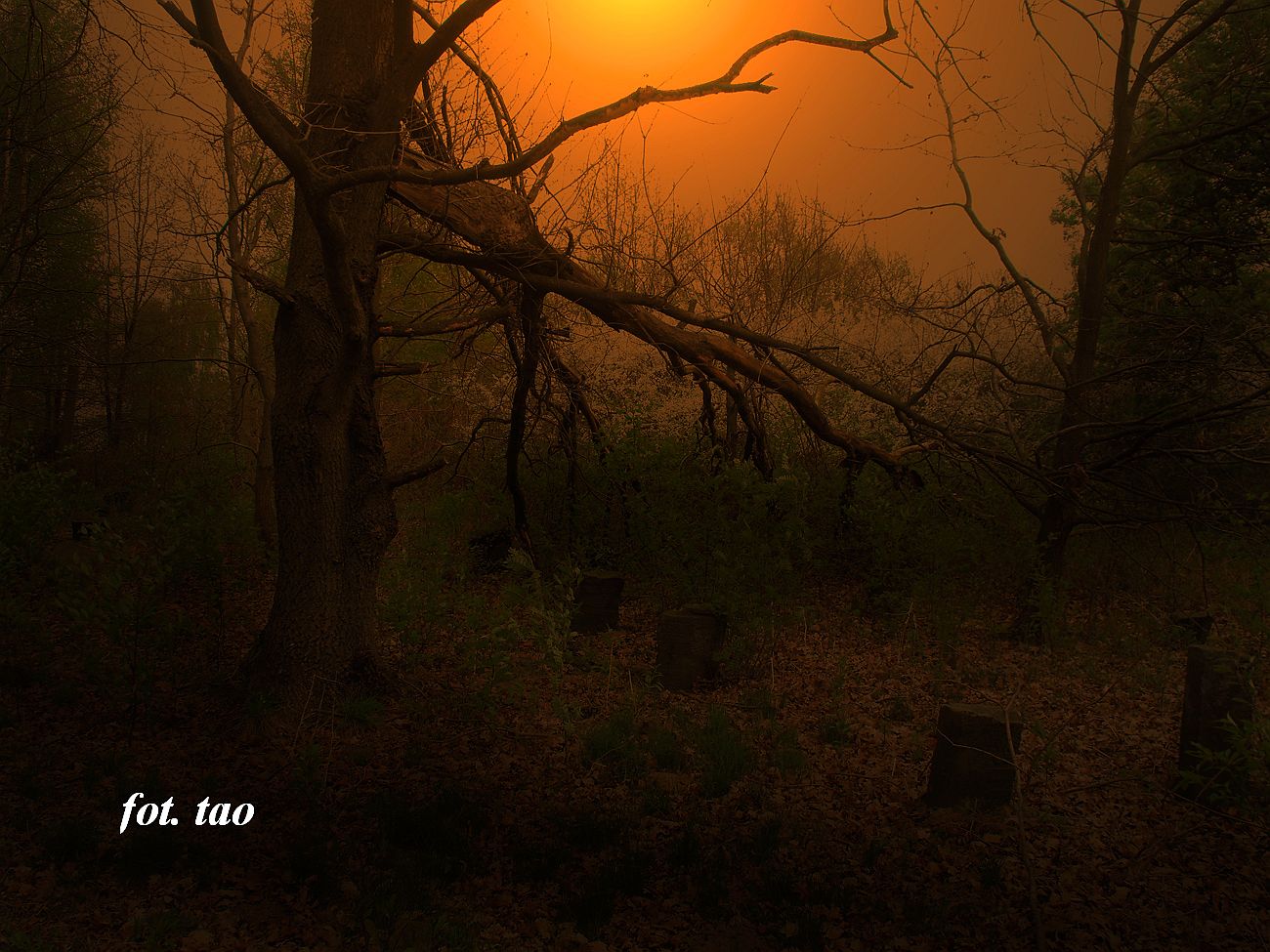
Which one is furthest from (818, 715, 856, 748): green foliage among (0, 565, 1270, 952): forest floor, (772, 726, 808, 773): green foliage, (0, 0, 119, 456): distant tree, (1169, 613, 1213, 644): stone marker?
(0, 0, 119, 456): distant tree

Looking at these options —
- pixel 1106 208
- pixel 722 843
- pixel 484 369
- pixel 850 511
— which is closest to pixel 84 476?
pixel 484 369

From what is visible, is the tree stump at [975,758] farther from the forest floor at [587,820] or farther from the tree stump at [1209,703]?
the tree stump at [1209,703]

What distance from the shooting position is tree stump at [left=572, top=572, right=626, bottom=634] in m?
6.52

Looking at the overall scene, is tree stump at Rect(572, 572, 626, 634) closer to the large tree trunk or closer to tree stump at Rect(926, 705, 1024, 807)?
the large tree trunk

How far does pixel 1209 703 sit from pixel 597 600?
406 centimetres

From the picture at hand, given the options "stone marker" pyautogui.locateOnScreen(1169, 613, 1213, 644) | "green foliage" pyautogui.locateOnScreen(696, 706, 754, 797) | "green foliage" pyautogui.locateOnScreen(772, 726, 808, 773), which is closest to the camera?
"green foliage" pyautogui.locateOnScreen(696, 706, 754, 797)

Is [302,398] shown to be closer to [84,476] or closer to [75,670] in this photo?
[75,670]

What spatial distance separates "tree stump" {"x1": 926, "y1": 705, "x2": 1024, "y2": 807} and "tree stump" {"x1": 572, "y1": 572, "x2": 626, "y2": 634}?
10.2 feet

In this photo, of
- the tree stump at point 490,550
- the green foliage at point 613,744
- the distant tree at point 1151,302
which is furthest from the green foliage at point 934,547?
the tree stump at point 490,550

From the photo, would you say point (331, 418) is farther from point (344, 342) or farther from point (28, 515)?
point (28, 515)

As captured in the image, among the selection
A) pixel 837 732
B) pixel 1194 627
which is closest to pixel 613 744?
pixel 837 732

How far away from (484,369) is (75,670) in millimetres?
7706

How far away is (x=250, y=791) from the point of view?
3.95 m

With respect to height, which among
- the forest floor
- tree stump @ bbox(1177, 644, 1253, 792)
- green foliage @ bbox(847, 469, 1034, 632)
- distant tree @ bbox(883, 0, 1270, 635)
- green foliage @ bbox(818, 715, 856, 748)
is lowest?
the forest floor
